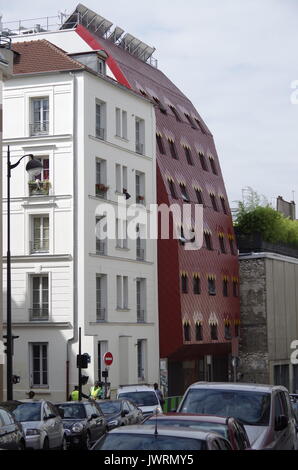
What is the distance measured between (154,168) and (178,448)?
45.2 meters

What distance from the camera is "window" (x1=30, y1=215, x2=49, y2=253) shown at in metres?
50.2

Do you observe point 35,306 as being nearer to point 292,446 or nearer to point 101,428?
point 101,428

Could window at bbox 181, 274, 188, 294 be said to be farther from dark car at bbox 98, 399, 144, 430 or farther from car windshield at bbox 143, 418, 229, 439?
car windshield at bbox 143, 418, 229, 439

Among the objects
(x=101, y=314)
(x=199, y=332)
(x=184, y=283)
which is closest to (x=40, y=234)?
(x=101, y=314)

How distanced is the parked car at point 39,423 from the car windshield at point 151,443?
457 inches

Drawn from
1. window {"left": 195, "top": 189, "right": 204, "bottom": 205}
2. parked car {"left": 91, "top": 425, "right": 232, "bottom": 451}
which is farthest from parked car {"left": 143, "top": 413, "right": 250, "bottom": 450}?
window {"left": 195, "top": 189, "right": 204, "bottom": 205}

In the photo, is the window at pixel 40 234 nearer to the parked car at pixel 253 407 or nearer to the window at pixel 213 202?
the window at pixel 213 202

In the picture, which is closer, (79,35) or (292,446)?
(292,446)

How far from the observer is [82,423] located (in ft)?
92.8

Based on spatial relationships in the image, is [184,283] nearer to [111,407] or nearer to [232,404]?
[111,407]

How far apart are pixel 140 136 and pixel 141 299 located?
29.2 ft

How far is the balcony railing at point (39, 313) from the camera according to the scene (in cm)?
4966

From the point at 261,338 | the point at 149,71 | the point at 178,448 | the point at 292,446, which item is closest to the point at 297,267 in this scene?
the point at 261,338

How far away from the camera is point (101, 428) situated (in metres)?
29.2
